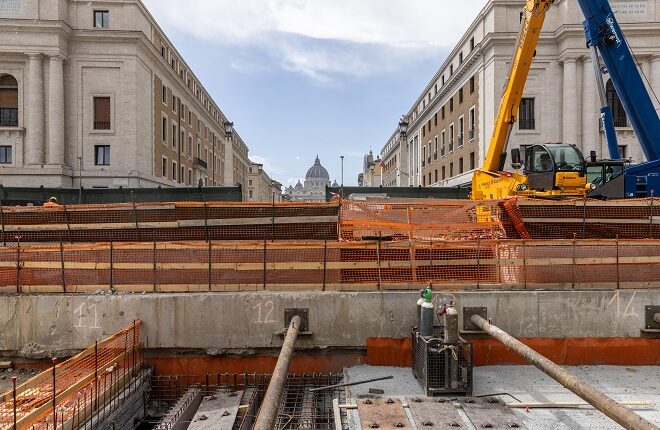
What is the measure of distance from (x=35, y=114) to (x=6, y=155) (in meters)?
4.29

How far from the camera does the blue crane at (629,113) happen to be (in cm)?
1454

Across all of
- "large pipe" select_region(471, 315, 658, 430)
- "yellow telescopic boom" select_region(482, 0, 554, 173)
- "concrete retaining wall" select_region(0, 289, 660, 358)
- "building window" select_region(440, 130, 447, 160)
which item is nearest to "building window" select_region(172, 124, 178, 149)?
"building window" select_region(440, 130, 447, 160)

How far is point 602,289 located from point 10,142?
133ft

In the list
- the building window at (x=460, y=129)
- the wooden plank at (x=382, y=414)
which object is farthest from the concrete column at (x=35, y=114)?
the building window at (x=460, y=129)

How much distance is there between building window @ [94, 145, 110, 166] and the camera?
3412cm

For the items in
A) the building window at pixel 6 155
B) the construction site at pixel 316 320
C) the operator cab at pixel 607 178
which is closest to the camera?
the construction site at pixel 316 320

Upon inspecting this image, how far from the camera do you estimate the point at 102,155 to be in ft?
112

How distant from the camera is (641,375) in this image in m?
7.24

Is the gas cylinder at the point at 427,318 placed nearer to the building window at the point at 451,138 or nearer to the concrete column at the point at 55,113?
the concrete column at the point at 55,113

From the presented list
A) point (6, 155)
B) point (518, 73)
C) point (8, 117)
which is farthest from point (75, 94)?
point (518, 73)

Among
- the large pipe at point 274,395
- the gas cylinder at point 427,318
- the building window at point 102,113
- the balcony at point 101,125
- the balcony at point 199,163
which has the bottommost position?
the large pipe at point 274,395

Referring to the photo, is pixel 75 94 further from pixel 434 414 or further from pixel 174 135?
pixel 434 414

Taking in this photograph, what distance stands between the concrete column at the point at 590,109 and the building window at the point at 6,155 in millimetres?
45597

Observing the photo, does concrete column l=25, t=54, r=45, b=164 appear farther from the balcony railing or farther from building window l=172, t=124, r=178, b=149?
building window l=172, t=124, r=178, b=149
